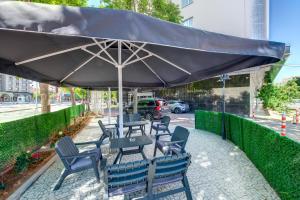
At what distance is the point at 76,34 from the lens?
1.47 meters

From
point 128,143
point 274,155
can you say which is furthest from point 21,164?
point 274,155

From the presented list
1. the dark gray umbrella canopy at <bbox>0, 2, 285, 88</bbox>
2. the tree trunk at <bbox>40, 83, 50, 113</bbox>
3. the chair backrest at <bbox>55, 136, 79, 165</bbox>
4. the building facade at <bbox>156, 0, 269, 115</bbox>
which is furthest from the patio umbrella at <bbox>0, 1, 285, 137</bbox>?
the building facade at <bbox>156, 0, 269, 115</bbox>

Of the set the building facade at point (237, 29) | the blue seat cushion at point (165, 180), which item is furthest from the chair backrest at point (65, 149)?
the building facade at point (237, 29)

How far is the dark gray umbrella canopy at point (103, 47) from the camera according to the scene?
1462mm

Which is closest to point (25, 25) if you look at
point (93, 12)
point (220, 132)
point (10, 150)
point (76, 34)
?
point (76, 34)

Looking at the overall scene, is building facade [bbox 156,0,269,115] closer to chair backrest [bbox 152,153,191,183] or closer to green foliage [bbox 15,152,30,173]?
chair backrest [bbox 152,153,191,183]

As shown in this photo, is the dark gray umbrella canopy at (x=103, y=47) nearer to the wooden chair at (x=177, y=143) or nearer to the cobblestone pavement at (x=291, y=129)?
the wooden chair at (x=177, y=143)

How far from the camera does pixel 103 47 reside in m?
3.32

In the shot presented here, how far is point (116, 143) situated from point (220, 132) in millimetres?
5205

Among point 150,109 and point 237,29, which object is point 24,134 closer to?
point 150,109

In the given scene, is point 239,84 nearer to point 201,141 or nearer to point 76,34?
point 201,141

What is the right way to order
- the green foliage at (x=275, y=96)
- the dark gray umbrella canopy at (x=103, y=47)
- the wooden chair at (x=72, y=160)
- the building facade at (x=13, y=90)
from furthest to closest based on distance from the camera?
the building facade at (x=13, y=90) → the green foliage at (x=275, y=96) → the wooden chair at (x=72, y=160) → the dark gray umbrella canopy at (x=103, y=47)

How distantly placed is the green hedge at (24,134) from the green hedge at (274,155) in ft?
17.4

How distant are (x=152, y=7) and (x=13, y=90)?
257 feet
